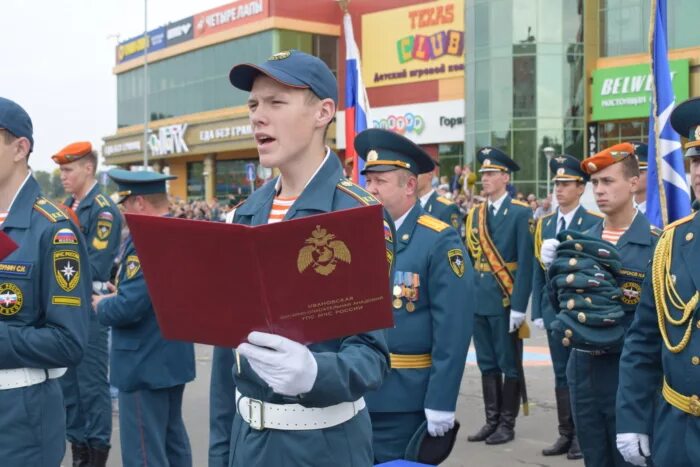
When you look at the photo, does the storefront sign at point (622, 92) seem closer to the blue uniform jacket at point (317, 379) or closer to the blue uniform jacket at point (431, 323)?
the blue uniform jacket at point (431, 323)

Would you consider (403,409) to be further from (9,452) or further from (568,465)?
(568,465)

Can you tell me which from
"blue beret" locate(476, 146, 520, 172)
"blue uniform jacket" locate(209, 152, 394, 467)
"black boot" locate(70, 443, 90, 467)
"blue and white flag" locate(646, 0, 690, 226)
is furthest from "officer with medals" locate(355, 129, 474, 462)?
"blue beret" locate(476, 146, 520, 172)

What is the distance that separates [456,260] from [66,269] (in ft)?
6.49

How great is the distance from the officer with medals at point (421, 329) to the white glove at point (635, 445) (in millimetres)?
862

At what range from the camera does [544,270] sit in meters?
6.85

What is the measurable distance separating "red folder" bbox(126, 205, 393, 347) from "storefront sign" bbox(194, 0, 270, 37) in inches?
1506

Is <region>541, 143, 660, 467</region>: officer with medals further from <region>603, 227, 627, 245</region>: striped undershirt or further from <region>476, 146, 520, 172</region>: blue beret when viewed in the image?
<region>476, 146, 520, 172</region>: blue beret

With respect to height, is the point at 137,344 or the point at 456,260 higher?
the point at 456,260

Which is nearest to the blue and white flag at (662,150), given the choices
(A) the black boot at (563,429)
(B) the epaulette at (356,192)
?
(A) the black boot at (563,429)

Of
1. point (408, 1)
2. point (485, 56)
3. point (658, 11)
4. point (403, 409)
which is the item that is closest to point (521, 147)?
point (485, 56)

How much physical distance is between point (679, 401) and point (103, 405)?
170 inches

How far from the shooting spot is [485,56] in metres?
31.7

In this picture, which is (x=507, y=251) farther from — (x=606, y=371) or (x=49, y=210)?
(x=49, y=210)

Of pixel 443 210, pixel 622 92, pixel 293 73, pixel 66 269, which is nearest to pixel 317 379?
pixel 293 73
